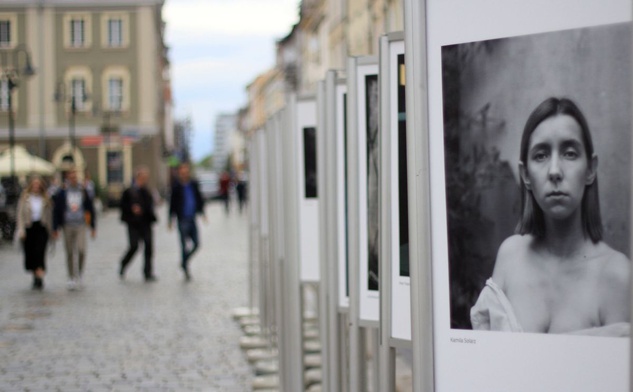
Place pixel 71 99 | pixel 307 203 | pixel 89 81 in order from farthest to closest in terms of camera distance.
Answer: pixel 89 81 < pixel 71 99 < pixel 307 203

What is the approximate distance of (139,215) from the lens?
19031 millimetres

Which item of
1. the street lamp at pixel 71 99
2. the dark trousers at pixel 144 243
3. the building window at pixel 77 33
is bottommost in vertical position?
the dark trousers at pixel 144 243

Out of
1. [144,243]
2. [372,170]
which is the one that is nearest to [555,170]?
[372,170]

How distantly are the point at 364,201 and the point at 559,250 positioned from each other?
1.83 metres

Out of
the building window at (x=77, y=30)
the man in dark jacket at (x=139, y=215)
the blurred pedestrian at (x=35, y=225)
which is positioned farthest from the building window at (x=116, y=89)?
the blurred pedestrian at (x=35, y=225)

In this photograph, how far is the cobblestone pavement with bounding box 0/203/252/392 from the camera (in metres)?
9.27

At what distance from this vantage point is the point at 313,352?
1027cm

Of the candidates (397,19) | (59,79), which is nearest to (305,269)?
(397,19)

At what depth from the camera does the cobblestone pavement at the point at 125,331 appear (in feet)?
30.4

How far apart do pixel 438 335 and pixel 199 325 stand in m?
9.53

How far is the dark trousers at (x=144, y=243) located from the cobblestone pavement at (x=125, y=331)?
0.86 ft

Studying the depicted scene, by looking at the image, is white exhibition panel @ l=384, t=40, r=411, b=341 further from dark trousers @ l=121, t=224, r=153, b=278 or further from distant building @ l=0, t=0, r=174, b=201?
distant building @ l=0, t=0, r=174, b=201

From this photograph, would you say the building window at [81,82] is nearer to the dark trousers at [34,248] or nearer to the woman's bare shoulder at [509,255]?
the dark trousers at [34,248]

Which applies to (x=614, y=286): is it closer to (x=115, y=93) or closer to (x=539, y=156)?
(x=539, y=156)
